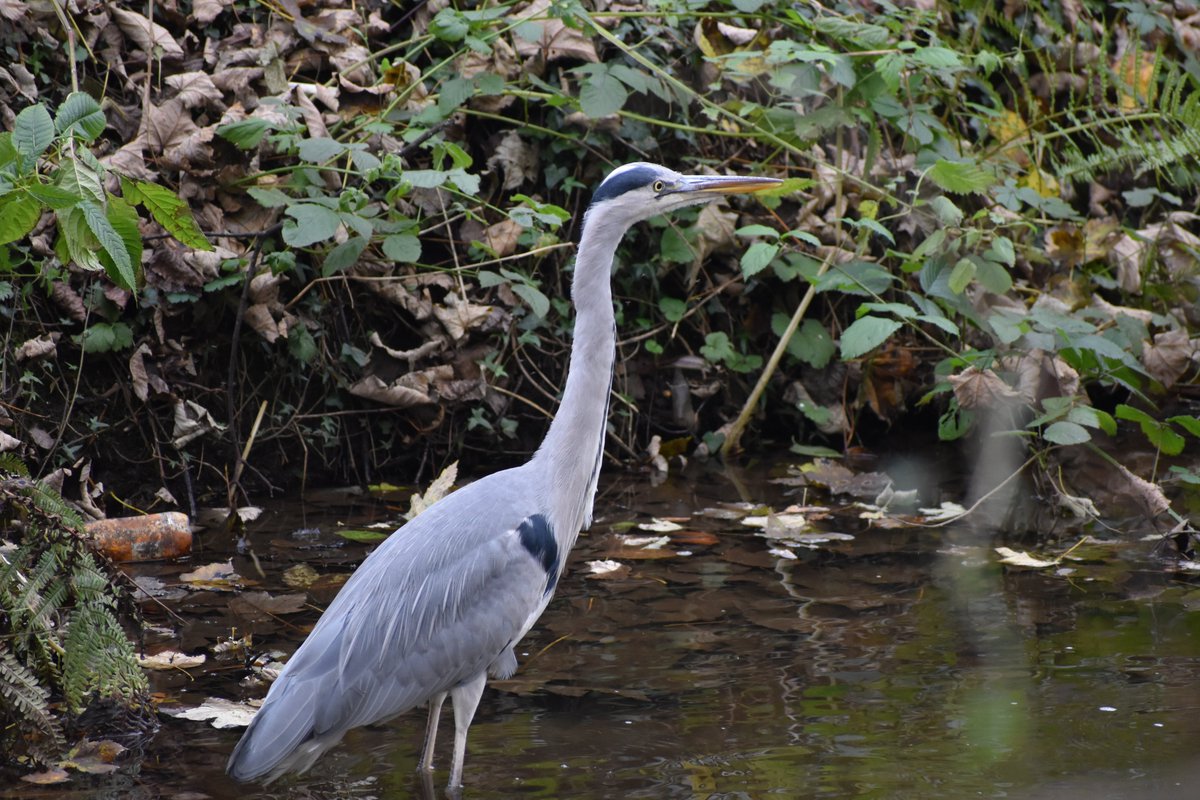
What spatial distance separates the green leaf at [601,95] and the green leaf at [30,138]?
278 cm

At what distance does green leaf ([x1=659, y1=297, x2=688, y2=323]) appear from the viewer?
22.6 ft

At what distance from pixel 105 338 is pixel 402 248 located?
4.44 feet

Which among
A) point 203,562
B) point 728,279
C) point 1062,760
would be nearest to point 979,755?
point 1062,760

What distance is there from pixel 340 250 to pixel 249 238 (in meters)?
0.53

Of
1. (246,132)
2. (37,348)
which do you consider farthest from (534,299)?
(37,348)

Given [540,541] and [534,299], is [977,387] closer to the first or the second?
[534,299]

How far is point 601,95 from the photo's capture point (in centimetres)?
583

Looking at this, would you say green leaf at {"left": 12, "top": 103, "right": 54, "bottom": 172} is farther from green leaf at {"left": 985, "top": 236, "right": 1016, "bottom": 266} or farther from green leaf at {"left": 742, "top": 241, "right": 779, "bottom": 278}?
green leaf at {"left": 985, "top": 236, "right": 1016, "bottom": 266}

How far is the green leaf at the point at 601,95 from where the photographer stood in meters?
5.78

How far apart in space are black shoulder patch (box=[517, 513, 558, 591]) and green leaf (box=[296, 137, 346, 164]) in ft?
7.67

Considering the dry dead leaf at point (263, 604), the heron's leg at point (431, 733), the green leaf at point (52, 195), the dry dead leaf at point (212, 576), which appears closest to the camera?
the green leaf at point (52, 195)

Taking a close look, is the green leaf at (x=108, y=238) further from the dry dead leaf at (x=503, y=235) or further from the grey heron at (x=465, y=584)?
the dry dead leaf at (x=503, y=235)

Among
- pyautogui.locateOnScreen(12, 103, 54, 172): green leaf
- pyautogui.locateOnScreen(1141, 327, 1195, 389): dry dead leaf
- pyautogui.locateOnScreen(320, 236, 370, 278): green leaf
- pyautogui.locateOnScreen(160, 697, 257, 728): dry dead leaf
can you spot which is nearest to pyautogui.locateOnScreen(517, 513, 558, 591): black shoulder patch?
pyautogui.locateOnScreen(160, 697, 257, 728): dry dead leaf

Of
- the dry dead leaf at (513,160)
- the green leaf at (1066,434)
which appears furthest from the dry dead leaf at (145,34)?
the green leaf at (1066,434)
